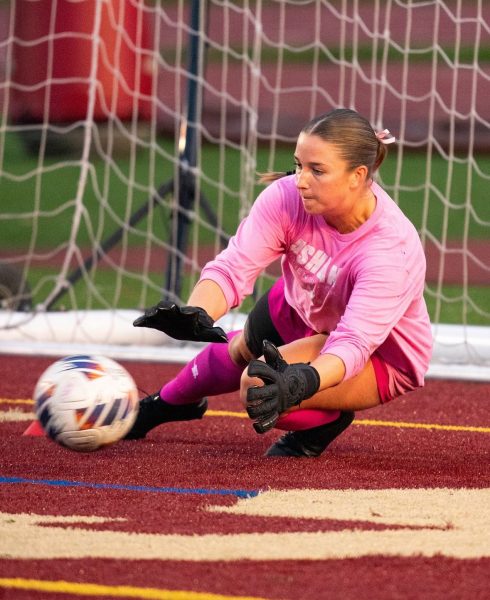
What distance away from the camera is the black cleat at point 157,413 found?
16.0 feet

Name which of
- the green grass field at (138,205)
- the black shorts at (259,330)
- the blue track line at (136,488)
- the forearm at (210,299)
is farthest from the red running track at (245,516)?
the green grass field at (138,205)

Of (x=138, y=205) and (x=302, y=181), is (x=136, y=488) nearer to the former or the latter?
(x=302, y=181)

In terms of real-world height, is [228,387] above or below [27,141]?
above

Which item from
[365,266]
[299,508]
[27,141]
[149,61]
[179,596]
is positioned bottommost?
[27,141]

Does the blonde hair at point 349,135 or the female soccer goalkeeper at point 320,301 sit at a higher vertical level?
the blonde hair at point 349,135

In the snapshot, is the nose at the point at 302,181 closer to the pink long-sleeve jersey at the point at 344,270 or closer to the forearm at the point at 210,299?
the pink long-sleeve jersey at the point at 344,270

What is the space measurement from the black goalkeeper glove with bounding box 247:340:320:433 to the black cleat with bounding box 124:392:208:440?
1.15m

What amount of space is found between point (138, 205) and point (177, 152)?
256 inches

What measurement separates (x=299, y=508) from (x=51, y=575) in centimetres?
95

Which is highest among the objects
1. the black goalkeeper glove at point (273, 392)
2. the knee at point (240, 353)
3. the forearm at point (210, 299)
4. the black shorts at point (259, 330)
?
the forearm at point (210, 299)

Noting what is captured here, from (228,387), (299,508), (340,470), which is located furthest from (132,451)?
(299,508)

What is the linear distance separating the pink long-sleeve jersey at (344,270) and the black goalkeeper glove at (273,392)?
26 centimetres

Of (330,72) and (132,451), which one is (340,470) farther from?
(330,72)

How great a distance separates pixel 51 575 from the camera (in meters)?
3.03
